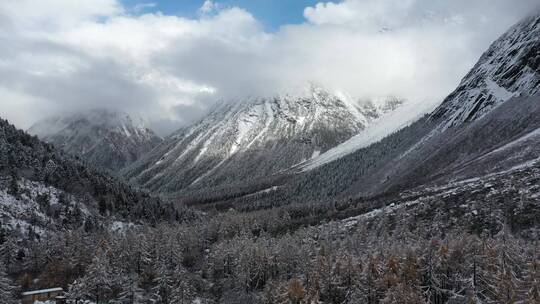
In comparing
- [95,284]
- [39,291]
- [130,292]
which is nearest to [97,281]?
[95,284]

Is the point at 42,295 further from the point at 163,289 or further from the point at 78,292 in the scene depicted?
the point at 163,289

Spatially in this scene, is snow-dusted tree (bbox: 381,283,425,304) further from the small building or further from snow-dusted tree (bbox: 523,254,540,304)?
the small building

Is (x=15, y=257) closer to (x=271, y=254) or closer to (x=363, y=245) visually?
(x=271, y=254)

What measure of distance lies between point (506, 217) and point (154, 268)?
10677cm

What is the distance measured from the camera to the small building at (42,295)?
121069 millimetres

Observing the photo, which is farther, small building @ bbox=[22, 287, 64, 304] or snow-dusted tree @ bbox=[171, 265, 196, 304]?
small building @ bbox=[22, 287, 64, 304]

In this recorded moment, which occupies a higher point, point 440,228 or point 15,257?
point 15,257

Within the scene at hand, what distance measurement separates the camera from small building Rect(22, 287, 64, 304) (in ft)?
397

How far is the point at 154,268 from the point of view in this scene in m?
149

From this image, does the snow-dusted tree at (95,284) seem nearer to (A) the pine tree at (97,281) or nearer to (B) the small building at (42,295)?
(A) the pine tree at (97,281)

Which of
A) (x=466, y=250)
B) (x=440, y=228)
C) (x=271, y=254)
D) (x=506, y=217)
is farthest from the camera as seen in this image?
(x=440, y=228)

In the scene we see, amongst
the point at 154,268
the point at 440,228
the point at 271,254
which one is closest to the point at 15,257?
the point at 154,268

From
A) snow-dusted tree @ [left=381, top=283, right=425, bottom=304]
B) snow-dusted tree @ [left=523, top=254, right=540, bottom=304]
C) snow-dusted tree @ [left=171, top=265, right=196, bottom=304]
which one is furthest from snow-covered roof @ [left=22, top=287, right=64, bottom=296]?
snow-dusted tree @ [left=523, top=254, right=540, bottom=304]

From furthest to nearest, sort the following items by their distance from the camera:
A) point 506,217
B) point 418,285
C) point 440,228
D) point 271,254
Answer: point 440,228 < point 506,217 < point 271,254 < point 418,285
